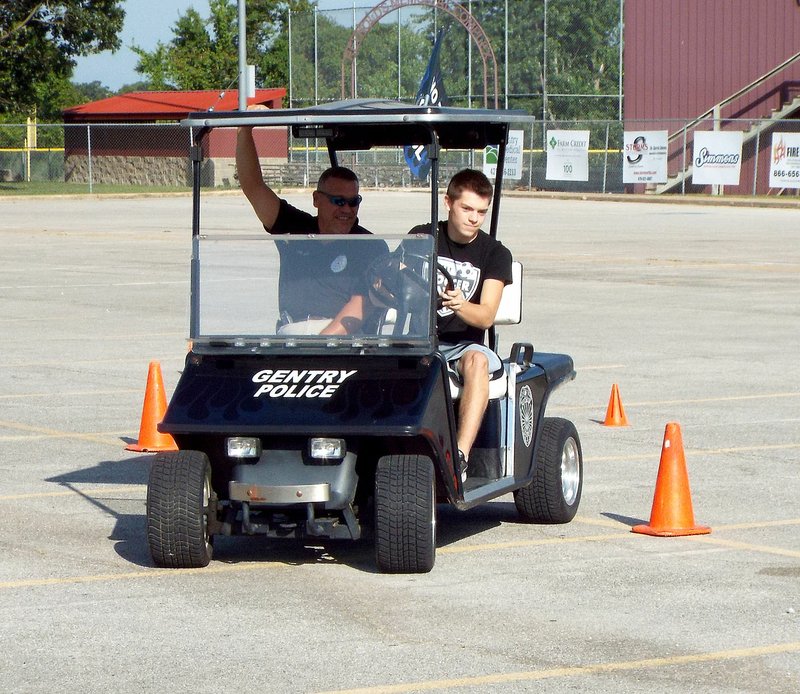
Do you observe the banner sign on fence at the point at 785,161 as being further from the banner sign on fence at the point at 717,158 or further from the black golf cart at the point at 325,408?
the black golf cart at the point at 325,408

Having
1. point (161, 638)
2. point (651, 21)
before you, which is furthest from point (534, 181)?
point (161, 638)

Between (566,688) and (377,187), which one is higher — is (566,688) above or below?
below

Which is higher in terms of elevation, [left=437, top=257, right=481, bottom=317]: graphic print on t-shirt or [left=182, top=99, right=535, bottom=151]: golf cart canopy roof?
[left=182, top=99, right=535, bottom=151]: golf cart canopy roof

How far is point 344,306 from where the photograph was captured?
6.77 m

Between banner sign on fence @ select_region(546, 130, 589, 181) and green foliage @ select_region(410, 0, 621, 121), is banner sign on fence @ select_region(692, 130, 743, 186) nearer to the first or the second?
banner sign on fence @ select_region(546, 130, 589, 181)

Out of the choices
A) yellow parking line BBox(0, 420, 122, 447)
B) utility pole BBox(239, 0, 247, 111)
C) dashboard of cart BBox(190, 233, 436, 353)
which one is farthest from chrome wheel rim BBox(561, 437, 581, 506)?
utility pole BBox(239, 0, 247, 111)

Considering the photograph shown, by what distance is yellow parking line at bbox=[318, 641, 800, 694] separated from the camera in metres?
4.96

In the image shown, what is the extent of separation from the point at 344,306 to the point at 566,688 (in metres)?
2.33

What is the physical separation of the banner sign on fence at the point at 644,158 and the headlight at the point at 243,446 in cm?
4456

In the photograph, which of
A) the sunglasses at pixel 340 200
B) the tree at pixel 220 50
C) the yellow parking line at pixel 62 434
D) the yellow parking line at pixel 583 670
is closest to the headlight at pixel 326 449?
the sunglasses at pixel 340 200

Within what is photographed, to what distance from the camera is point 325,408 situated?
6.35 metres

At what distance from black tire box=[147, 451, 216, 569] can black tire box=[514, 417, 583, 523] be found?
166cm

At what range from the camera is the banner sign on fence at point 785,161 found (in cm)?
4550

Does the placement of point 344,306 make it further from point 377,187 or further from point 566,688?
point 377,187
